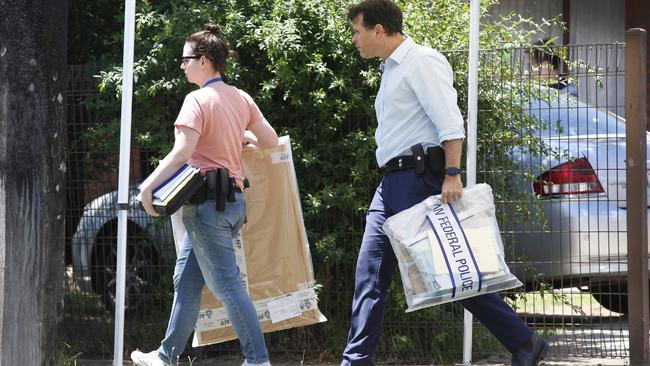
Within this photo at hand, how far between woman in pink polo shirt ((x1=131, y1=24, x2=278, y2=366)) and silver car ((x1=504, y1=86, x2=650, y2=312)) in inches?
80.3

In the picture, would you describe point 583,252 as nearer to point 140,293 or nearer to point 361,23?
point 361,23

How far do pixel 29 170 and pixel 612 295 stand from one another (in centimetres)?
380

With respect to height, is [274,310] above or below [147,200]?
below

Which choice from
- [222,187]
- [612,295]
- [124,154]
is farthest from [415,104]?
[612,295]

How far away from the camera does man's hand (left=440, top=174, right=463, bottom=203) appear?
4898mm

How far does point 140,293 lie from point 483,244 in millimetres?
2777

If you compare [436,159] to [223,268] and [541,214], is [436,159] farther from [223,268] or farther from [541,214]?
[541,214]

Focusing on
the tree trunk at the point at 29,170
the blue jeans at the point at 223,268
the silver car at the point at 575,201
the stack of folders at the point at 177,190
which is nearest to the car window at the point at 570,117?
the silver car at the point at 575,201

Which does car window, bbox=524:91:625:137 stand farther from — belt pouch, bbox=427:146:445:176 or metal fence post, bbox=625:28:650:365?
belt pouch, bbox=427:146:445:176

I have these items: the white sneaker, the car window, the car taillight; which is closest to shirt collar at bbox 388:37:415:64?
the car window

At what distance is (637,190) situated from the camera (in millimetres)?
6059

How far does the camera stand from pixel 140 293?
6.81 m

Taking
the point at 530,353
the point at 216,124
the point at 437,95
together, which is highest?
the point at 437,95

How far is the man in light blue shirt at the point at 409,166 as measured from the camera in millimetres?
4918
